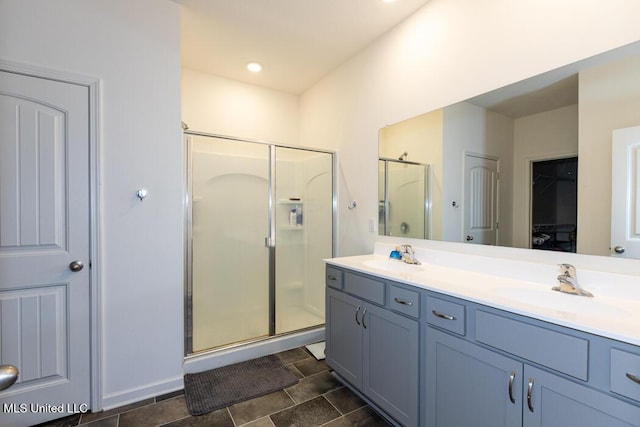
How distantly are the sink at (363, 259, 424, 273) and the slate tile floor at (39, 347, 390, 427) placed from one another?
0.89 m

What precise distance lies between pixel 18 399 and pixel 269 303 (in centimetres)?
169

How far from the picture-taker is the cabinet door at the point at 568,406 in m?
0.92

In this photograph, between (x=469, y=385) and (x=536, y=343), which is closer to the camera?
(x=536, y=343)

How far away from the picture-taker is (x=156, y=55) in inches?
80.8

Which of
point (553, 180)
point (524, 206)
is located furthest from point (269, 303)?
point (553, 180)

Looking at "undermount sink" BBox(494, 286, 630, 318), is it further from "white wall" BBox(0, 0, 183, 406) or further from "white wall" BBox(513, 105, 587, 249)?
"white wall" BBox(0, 0, 183, 406)

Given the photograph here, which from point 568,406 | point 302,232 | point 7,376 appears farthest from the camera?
point 302,232

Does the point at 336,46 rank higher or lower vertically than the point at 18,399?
higher

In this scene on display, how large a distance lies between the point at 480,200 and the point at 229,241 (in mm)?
2071

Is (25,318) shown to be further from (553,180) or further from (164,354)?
(553,180)

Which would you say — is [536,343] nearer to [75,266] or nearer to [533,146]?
[533,146]

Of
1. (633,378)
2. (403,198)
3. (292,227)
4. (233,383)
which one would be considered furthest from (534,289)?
(292,227)

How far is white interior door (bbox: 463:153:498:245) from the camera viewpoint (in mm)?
1812

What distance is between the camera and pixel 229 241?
2.77 m
